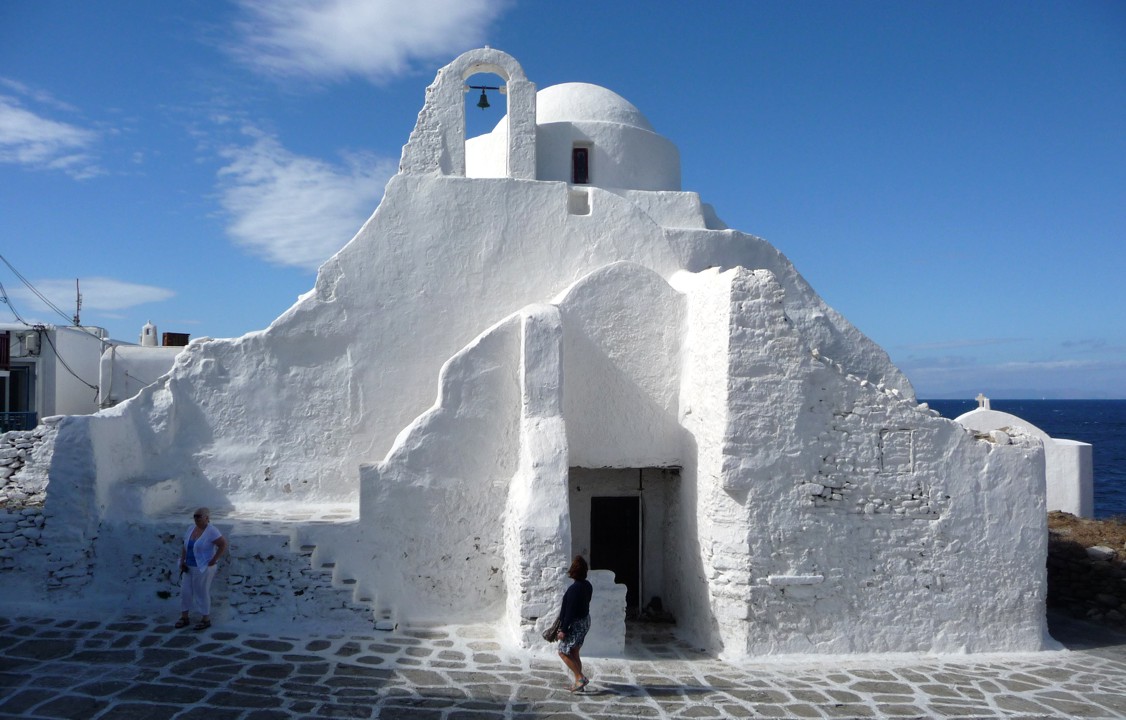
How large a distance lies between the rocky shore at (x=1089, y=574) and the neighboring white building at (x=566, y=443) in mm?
2515

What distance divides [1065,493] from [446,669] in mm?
12417

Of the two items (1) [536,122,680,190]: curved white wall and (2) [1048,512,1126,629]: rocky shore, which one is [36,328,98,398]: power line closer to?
(1) [536,122,680,190]: curved white wall

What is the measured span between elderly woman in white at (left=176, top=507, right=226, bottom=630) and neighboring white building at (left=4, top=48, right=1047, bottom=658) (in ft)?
3.37

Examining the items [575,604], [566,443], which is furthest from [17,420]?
[575,604]

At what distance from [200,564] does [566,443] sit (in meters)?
3.86

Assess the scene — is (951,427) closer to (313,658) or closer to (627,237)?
(627,237)

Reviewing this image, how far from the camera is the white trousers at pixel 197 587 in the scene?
7.88 m

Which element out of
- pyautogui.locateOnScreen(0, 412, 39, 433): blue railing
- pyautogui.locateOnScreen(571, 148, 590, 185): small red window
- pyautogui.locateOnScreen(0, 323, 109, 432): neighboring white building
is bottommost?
pyautogui.locateOnScreen(0, 412, 39, 433): blue railing

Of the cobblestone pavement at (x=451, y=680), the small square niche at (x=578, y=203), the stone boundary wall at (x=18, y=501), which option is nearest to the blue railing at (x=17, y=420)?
the stone boundary wall at (x=18, y=501)

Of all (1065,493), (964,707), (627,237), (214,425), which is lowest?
(964,707)

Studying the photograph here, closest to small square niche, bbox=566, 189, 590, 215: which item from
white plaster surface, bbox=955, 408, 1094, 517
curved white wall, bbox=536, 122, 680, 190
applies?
curved white wall, bbox=536, 122, 680, 190

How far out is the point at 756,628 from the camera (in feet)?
26.8

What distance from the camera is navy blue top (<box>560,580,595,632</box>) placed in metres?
6.76

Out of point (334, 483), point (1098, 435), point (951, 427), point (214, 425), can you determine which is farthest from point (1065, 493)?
point (1098, 435)
